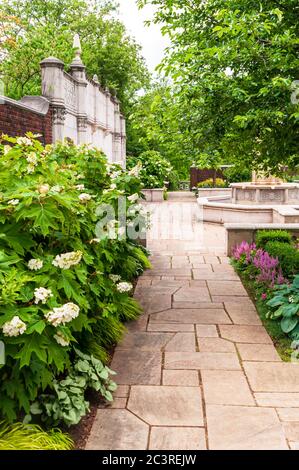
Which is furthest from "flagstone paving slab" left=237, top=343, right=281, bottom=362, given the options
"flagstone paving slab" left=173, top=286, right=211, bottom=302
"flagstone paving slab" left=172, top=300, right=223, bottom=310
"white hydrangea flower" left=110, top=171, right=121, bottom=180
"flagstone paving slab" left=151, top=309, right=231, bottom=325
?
"white hydrangea flower" left=110, top=171, right=121, bottom=180

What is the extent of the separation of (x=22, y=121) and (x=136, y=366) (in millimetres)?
4879

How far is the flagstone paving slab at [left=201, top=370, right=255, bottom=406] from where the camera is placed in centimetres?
395

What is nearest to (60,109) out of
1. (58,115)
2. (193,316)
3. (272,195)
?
(58,115)

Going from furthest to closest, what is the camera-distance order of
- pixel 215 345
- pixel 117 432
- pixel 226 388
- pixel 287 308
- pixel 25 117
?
pixel 25 117
pixel 287 308
pixel 215 345
pixel 226 388
pixel 117 432

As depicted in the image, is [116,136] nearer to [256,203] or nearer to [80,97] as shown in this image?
[256,203]

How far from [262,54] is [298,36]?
0.72 meters

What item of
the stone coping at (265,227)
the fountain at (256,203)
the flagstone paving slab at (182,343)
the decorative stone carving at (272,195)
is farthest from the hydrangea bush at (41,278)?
the decorative stone carving at (272,195)

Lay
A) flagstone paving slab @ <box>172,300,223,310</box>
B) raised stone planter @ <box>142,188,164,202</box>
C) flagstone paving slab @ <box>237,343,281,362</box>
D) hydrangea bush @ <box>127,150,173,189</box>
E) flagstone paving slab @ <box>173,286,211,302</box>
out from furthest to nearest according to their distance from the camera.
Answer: hydrangea bush @ <box>127,150,173,189</box>
raised stone planter @ <box>142,188,164,202</box>
flagstone paving slab @ <box>173,286,211,302</box>
flagstone paving slab @ <box>172,300,223,310</box>
flagstone paving slab @ <box>237,343,281,362</box>

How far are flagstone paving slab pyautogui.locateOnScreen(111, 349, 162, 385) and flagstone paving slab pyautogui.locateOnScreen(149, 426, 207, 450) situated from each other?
0.80m

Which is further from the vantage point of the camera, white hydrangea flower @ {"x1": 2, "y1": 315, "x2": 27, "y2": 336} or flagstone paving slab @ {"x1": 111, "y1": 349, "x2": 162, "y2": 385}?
flagstone paving slab @ {"x1": 111, "y1": 349, "x2": 162, "y2": 385}

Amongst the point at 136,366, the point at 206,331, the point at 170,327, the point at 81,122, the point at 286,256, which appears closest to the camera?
the point at 136,366

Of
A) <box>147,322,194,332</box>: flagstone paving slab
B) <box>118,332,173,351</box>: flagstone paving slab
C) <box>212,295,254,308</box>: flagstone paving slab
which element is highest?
<box>212,295,254,308</box>: flagstone paving slab

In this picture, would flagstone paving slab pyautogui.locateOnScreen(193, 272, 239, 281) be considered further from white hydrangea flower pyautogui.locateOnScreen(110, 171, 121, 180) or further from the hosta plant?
white hydrangea flower pyautogui.locateOnScreen(110, 171, 121, 180)

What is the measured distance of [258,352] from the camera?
4.98m
